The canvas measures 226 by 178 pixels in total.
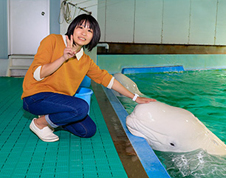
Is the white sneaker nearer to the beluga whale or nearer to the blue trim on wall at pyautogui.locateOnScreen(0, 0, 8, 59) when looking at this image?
the beluga whale

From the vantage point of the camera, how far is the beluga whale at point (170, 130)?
285 cm

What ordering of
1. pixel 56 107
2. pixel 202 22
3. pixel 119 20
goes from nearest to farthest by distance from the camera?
pixel 56 107, pixel 119 20, pixel 202 22

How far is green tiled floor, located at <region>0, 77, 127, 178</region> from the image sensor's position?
2.19m

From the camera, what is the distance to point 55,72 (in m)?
2.70

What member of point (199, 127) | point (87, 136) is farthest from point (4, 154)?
point (199, 127)

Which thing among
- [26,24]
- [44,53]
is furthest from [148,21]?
[44,53]

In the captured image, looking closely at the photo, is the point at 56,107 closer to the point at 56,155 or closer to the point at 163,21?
the point at 56,155

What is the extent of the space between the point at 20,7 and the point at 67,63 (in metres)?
6.40

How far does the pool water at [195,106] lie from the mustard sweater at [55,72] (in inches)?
50.7

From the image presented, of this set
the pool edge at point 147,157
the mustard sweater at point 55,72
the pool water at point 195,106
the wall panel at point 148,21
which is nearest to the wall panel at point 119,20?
the wall panel at point 148,21

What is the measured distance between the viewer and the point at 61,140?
2871 millimetres

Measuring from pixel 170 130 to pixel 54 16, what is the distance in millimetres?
6122

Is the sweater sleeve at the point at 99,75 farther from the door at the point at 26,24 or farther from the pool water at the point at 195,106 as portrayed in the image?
the door at the point at 26,24

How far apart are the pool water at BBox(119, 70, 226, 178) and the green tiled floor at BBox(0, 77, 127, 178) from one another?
0.74 m
